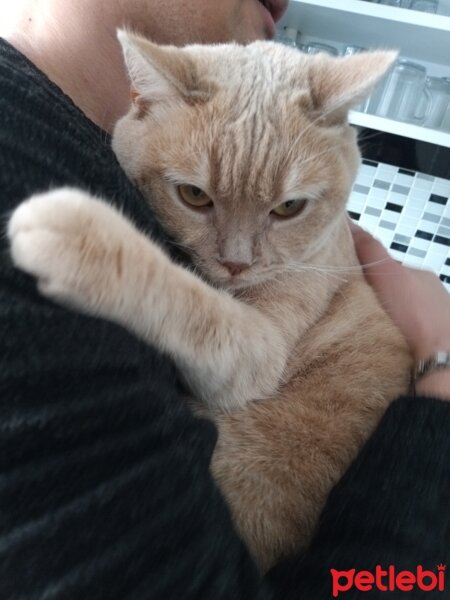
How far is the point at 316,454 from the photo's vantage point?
2.64 ft

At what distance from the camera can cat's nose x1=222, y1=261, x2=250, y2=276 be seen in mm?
824

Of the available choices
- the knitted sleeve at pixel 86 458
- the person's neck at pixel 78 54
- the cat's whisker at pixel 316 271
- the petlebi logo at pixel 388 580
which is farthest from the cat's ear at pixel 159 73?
the petlebi logo at pixel 388 580

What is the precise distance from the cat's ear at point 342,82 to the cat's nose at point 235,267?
29 cm

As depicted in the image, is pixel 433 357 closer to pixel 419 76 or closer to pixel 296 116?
pixel 296 116

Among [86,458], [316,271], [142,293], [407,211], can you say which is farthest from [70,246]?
[407,211]

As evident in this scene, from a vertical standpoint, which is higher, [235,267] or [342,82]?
[342,82]

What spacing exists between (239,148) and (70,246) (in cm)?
38

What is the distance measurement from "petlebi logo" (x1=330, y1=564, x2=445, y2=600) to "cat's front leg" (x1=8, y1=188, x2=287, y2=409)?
0.30 m

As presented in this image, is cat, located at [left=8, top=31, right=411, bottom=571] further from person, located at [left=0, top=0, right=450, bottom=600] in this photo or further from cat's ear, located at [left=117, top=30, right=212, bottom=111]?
person, located at [left=0, top=0, right=450, bottom=600]

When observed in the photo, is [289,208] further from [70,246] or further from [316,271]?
A: [70,246]

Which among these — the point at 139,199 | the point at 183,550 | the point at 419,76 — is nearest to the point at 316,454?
the point at 183,550

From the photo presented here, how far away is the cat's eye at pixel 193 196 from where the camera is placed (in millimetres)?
818

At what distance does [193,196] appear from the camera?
0.82 metres

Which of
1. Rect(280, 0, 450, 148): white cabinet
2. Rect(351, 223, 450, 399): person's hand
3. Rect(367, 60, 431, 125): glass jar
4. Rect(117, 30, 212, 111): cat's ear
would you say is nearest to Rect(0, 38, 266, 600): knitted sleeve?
Rect(117, 30, 212, 111): cat's ear
